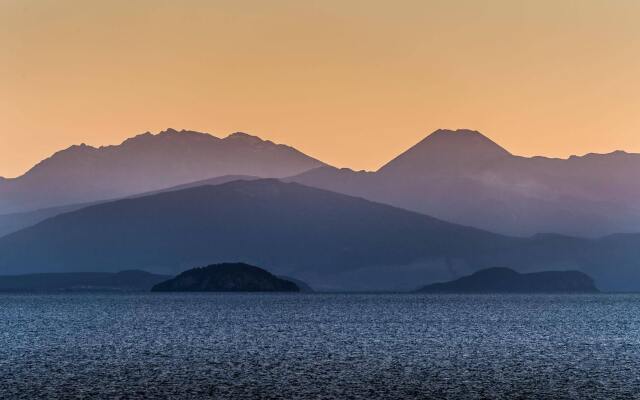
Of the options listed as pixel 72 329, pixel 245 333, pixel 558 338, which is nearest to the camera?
pixel 558 338

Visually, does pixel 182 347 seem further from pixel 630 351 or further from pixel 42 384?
pixel 630 351

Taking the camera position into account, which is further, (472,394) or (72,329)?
(72,329)

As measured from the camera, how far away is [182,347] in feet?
480

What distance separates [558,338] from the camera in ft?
557

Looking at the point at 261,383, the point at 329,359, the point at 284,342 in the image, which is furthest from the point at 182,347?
the point at 261,383

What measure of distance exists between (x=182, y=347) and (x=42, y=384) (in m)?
47.7

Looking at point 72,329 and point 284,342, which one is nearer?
point 284,342

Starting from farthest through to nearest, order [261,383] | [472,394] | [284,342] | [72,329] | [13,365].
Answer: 1. [72,329]
2. [284,342]
3. [13,365]
4. [261,383]
5. [472,394]

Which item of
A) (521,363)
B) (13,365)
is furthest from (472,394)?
(13,365)

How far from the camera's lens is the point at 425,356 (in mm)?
131375

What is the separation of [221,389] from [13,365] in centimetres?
3252

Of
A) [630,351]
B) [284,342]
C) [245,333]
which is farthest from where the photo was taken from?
[245,333]

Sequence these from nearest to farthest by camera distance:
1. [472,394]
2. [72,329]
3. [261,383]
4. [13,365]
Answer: [472,394] → [261,383] → [13,365] → [72,329]

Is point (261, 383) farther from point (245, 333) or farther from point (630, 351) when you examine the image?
point (245, 333)
